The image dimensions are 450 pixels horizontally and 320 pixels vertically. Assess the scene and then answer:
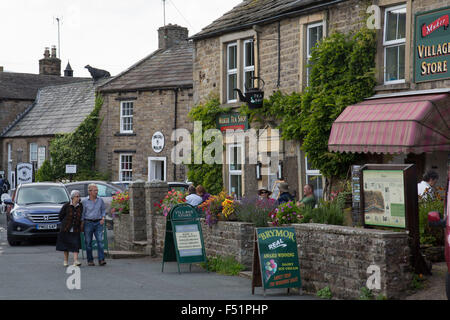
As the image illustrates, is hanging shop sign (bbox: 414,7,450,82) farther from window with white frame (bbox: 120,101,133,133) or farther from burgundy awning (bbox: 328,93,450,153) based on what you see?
window with white frame (bbox: 120,101,133,133)

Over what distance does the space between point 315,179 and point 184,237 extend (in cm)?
562

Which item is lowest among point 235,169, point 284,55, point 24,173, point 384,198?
point 384,198

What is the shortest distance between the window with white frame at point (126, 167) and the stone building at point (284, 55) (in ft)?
42.9

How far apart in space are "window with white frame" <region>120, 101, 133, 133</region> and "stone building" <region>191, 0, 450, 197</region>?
12879 millimetres

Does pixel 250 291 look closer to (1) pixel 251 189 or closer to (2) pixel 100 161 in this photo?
(1) pixel 251 189

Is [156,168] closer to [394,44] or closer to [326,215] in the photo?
[394,44]

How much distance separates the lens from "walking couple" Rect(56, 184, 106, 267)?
1423 centimetres

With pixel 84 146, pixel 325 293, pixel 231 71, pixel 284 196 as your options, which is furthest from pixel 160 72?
pixel 325 293

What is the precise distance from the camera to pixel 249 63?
20656mm

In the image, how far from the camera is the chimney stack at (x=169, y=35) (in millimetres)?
38312

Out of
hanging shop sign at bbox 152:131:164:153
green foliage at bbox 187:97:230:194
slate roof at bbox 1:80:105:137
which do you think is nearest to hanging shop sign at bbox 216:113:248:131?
green foliage at bbox 187:97:230:194

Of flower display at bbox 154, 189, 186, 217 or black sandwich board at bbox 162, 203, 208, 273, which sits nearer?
black sandwich board at bbox 162, 203, 208, 273

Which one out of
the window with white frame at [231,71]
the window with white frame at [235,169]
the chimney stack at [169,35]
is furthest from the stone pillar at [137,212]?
the chimney stack at [169,35]

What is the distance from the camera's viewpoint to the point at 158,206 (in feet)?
55.0
